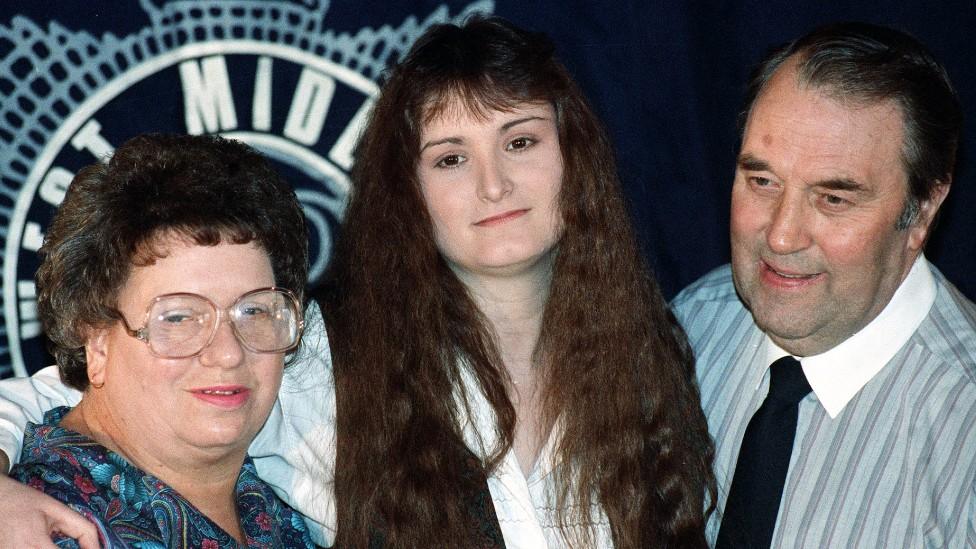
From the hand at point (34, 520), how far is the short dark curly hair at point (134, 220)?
309 millimetres

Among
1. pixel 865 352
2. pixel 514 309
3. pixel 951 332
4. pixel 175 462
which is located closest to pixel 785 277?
pixel 865 352

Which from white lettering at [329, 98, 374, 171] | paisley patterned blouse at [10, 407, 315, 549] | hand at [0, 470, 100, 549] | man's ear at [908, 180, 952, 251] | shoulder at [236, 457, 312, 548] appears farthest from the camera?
white lettering at [329, 98, 374, 171]

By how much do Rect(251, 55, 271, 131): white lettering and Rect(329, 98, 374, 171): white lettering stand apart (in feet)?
0.60

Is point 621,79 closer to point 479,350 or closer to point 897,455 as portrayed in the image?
point 479,350

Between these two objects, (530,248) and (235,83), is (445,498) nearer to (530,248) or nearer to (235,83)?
(530,248)

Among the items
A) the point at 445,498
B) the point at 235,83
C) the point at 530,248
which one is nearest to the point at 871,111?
the point at 530,248

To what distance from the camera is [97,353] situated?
6.59ft

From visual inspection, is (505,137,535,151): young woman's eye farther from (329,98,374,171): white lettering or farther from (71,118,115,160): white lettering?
(71,118,115,160): white lettering

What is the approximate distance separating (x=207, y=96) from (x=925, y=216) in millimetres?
1641

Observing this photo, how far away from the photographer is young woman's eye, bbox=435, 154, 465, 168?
229 cm

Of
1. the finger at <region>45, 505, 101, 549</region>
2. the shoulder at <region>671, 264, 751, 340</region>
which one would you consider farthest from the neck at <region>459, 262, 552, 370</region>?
the finger at <region>45, 505, 101, 549</region>

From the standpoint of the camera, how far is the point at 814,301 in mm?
2309

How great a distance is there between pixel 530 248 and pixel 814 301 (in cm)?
57

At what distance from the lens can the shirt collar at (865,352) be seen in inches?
91.0
